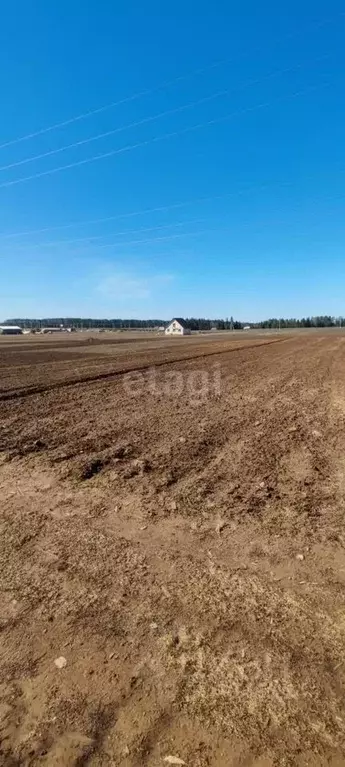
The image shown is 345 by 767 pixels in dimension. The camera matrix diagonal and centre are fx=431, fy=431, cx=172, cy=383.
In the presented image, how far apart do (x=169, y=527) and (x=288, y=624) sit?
1.55 m

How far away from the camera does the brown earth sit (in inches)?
80.7

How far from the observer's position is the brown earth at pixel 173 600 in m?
2.05

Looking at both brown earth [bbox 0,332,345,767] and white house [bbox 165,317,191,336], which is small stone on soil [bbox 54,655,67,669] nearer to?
brown earth [bbox 0,332,345,767]

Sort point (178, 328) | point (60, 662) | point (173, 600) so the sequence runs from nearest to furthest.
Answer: point (60, 662), point (173, 600), point (178, 328)

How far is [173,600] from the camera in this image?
3.02 meters

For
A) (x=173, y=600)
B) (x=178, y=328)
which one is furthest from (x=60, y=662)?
(x=178, y=328)

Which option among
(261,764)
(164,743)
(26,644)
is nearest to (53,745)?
(164,743)

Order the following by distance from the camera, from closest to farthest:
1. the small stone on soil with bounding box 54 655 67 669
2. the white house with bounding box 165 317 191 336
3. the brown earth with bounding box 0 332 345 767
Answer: the brown earth with bounding box 0 332 345 767 → the small stone on soil with bounding box 54 655 67 669 → the white house with bounding box 165 317 191 336

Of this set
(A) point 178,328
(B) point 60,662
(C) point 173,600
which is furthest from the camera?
(A) point 178,328

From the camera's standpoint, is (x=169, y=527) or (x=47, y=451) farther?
(x=47, y=451)

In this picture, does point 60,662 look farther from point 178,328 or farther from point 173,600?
point 178,328

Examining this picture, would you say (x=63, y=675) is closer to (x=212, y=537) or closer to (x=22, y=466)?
(x=212, y=537)

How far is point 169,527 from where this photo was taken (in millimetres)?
4098

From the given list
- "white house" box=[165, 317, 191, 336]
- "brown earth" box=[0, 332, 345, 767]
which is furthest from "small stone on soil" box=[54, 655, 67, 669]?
"white house" box=[165, 317, 191, 336]
